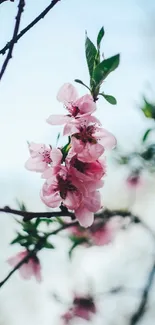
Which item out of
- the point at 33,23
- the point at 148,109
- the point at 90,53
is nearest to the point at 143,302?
the point at 148,109

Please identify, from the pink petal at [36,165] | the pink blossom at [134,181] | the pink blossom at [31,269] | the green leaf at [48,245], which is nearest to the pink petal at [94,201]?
the pink petal at [36,165]

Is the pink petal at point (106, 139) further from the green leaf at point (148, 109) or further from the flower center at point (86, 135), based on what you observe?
the green leaf at point (148, 109)

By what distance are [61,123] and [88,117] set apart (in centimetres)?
5

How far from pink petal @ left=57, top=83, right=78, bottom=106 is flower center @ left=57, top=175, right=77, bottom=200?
0.44ft

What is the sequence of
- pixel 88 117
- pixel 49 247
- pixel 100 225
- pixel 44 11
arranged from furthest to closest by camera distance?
pixel 100 225, pixel 49 247, pixel 88 117, pixel 44 11

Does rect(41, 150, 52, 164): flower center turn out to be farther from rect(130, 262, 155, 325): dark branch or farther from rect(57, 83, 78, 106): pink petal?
rect(130, 262, 155, 325): dark branch

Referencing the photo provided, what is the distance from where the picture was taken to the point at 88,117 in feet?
2.37

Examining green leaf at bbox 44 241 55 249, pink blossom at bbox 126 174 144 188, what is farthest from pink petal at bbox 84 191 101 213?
pink blossom at bbox 126 174 144 188

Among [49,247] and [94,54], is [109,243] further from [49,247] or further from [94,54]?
[94,54]

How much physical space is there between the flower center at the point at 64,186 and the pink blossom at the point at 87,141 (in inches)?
2.1

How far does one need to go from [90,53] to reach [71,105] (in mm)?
93

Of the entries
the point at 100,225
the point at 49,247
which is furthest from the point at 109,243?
the point at 49,247

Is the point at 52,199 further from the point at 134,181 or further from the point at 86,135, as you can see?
the point at 134,181

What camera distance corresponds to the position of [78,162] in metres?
0.73
